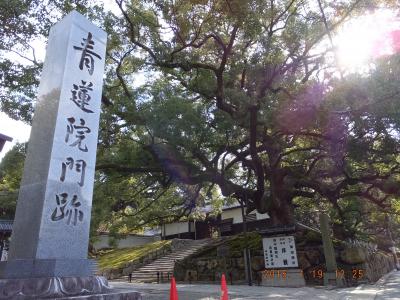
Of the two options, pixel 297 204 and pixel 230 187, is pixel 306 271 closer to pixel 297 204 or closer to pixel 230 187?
pixel 230 187

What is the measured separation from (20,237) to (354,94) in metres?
9.48

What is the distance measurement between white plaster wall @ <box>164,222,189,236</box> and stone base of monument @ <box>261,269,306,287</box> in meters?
18.6

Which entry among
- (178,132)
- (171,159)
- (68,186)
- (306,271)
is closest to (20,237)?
(68,186)

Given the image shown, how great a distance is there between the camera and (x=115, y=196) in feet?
51.3

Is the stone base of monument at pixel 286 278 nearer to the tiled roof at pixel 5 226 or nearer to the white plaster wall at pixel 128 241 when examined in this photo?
the tiled roof at pixel 5 226

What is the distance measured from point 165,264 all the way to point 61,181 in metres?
18.0

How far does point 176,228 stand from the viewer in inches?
1275

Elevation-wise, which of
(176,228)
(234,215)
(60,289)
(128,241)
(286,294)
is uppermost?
(234,215)

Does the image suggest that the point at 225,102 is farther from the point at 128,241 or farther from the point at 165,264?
the point at 128,241

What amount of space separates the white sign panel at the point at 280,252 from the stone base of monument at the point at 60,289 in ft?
32.3

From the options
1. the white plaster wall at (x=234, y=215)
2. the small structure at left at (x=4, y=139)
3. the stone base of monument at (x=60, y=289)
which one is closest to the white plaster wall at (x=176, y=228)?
the white plaster wall at (x=234, y=215)
